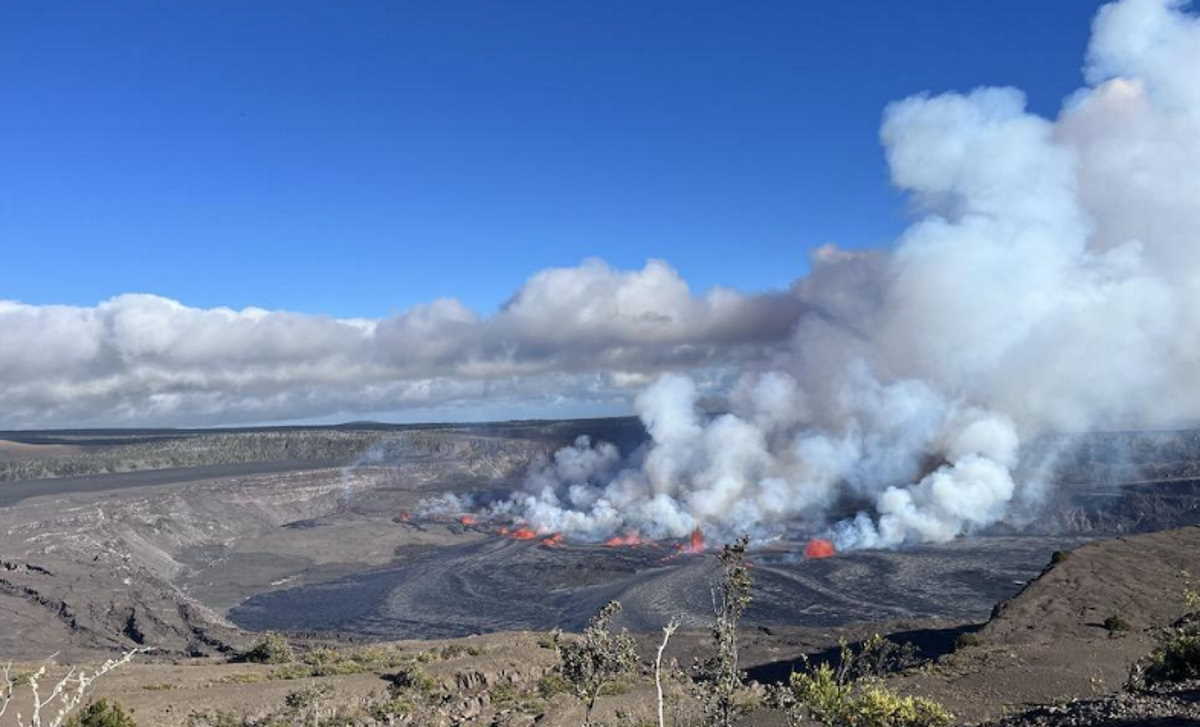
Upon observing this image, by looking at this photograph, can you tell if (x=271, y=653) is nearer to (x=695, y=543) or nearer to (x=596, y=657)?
(x=596, y=657)

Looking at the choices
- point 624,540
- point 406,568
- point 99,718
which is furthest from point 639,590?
point 99,718

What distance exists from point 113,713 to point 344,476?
152813mm

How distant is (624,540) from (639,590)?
3926cm

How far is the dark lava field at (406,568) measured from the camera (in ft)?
248

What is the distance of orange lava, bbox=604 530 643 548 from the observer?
122 metres

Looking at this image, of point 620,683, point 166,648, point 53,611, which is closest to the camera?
point 620,683

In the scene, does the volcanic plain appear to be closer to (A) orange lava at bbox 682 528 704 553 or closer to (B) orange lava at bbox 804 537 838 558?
(B) orange lava at bbox 804 537 838 558

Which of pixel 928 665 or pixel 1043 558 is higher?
pixel 928 665

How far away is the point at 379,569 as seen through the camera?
112812 millimetres

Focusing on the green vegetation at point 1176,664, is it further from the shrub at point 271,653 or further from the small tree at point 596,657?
the shrub at point 271,653

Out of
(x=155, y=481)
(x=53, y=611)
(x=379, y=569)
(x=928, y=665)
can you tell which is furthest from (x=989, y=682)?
(x=155, y=481)

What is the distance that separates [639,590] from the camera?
283 feet

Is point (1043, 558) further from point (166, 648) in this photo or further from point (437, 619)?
point (166, 648)

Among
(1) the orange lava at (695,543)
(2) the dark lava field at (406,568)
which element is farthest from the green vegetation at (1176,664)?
(1) the orange lava at (695,543)
